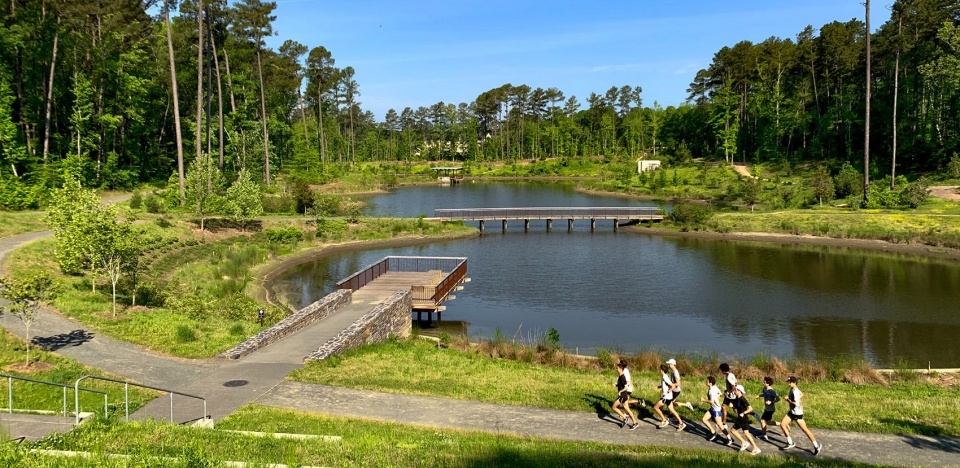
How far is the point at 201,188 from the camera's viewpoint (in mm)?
43656

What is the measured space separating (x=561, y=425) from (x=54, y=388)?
12.3 m

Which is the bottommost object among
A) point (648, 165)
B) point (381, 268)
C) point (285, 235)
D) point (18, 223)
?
point (381, 268)

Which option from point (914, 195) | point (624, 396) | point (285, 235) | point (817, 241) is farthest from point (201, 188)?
point (914, 195)

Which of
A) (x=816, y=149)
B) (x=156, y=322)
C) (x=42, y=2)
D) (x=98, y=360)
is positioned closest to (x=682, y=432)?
(x=98, y=360)

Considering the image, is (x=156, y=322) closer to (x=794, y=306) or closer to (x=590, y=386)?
(x=590, y=386)

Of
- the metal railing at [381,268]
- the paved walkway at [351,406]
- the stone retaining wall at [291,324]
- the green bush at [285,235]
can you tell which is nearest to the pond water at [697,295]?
the metal railing at [381,268]

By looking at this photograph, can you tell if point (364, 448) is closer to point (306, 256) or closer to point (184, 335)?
point (184, 335)

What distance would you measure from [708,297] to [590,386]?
19.1m

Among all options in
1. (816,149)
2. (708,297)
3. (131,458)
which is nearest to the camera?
(131,458)

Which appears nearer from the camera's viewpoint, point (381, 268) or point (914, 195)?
point (381, 268)

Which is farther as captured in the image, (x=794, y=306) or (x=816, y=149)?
(x=816, y=149)

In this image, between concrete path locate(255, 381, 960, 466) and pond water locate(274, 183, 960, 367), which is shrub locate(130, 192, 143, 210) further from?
concrete path locate(255, 381, 960, 466)

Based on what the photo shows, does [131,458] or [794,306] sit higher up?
[131,458]

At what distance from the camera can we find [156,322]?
21.2m
